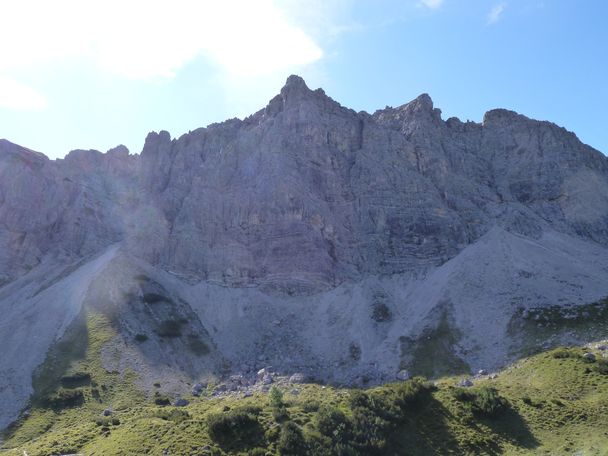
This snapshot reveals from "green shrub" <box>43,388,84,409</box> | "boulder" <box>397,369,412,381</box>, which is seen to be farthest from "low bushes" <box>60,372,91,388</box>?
"boulder" <box>397,369,412,381</box>

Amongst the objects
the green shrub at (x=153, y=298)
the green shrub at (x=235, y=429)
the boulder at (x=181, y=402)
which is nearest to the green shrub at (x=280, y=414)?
the green shrub at (x=235, y=429)

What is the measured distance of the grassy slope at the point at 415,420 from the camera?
51.0 metres

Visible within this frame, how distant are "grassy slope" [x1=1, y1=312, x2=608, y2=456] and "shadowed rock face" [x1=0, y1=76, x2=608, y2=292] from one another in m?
42.1

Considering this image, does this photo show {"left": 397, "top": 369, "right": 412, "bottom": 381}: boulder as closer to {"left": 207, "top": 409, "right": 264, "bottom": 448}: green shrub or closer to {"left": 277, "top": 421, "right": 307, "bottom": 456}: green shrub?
{"left": 277, "top": 421, "right": 307, "bottom": 456}: green shrub

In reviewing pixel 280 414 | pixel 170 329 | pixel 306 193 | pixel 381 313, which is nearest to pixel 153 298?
pixel 170 329

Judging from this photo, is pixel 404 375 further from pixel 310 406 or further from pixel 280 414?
pixel 280 414

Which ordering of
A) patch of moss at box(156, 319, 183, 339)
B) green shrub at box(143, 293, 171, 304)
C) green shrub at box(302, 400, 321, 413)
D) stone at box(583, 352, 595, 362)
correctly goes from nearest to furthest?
green shrub at box(302, 400, 321, 413), stone at box(583, 352, 595, 362), patch of moss at box(156, 319, 183, 339), green shrub at box(143, 293, 171, 304)

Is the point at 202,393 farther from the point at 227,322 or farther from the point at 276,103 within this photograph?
the point at 276,103

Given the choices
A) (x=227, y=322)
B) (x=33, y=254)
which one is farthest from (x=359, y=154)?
(x=33, y=254)

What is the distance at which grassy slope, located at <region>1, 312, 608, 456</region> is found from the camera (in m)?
51.0

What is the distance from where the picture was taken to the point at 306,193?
398 feet

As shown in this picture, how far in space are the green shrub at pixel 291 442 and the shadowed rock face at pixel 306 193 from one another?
57.1 meters

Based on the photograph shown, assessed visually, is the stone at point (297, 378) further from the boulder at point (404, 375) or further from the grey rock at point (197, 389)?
the boulder at point (404, 375)

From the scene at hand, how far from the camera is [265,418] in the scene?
54.3 meters
